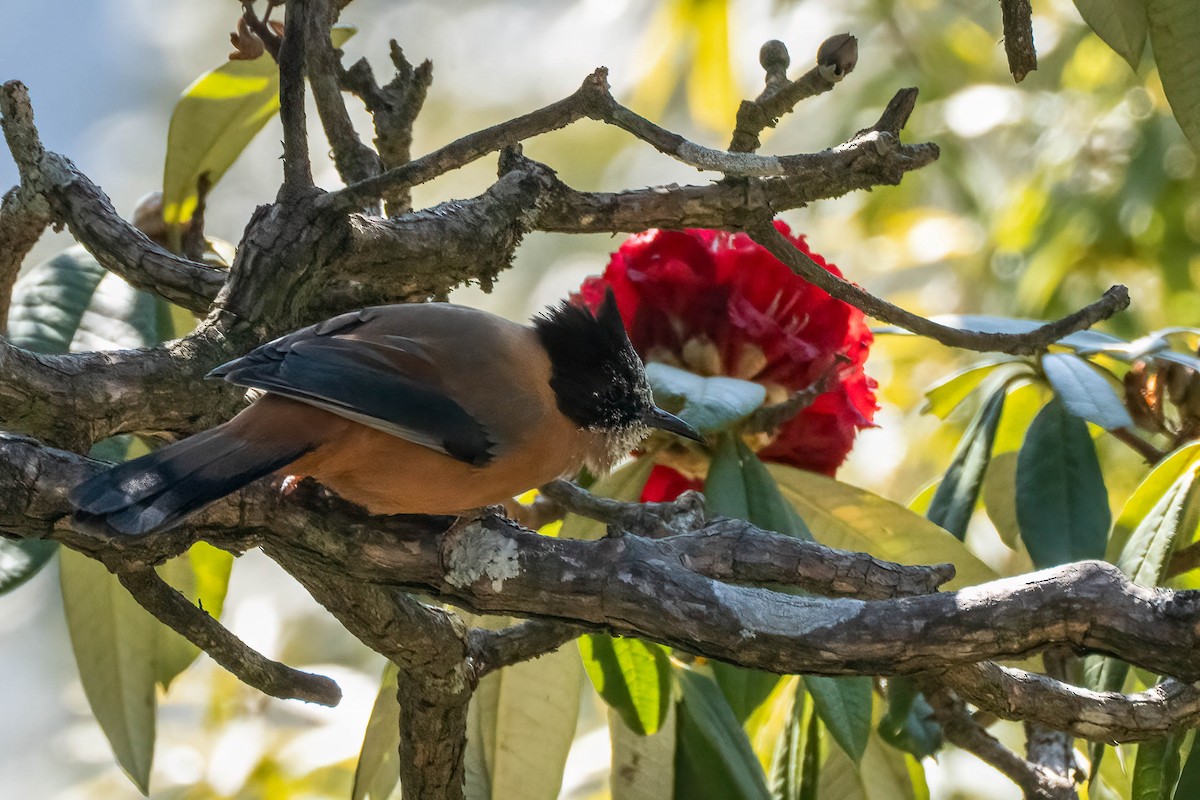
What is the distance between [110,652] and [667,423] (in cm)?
89

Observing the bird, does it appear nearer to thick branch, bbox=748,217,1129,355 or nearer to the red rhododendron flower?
the red rhododendron flower

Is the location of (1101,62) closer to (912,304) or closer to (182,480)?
(912,304)

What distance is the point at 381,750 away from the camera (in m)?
1.80

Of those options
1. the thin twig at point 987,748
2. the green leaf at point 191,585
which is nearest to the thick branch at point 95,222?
the green leaf at point 191,585

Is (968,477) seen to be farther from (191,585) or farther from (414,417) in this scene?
(191,585)

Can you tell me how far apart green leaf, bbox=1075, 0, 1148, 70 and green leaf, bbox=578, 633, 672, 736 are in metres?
0.91

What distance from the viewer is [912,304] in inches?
134

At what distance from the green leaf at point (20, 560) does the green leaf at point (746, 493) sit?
0.86m

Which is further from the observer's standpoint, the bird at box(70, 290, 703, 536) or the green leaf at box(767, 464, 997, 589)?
the green leaf at box(767, 464, 997, 589)

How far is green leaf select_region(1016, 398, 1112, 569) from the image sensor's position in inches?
68.0

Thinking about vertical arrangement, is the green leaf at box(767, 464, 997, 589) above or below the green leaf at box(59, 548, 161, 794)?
above

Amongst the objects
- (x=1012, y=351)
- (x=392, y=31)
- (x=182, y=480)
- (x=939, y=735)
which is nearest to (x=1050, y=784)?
(x=939, y=735)

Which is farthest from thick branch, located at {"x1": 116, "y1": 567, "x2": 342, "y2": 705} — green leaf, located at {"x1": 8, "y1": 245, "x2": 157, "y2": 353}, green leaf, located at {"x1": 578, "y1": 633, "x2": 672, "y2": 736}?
green leaf, located at {"x1": 8, "y1": 245, "x2": 157, "y2": 353}

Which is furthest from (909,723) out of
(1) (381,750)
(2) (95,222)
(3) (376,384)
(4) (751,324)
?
(2) (95,222)
